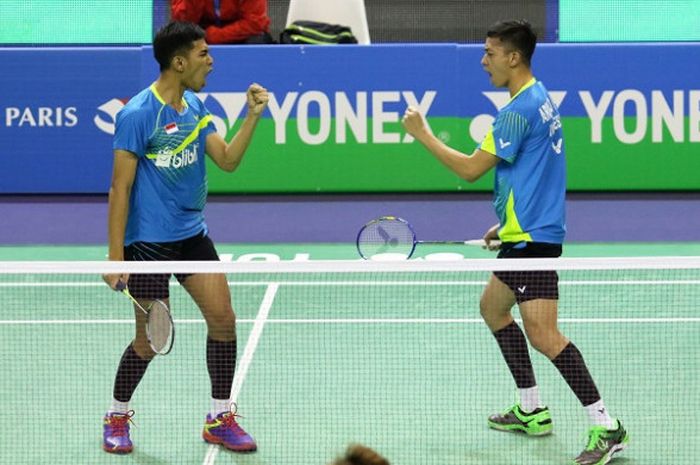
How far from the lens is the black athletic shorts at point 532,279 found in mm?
6016

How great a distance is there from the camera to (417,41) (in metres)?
13.0

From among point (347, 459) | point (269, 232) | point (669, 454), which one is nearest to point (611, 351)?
Answer: point (669, 454)

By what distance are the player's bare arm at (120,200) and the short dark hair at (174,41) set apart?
0.45 m

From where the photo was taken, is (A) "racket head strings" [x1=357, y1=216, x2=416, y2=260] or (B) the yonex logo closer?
(B) the yonex logo

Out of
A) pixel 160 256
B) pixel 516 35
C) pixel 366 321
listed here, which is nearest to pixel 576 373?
pixel 516 35

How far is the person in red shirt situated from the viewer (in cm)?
1177

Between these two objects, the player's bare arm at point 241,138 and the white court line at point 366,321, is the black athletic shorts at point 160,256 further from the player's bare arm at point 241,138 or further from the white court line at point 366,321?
the white court line at point 366,321

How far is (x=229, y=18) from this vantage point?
39.0 ft

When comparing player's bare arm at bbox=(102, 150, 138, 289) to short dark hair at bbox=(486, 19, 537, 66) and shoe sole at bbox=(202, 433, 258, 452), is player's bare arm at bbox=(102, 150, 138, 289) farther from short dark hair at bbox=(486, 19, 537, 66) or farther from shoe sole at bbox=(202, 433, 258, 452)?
short dark hair at bbox=(486, 19, 537, 66)

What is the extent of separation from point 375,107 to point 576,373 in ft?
18.7

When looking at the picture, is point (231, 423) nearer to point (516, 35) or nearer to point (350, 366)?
point (350, 366)

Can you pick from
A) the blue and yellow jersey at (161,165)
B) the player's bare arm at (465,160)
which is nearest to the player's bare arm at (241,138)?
the blue and yellow jersey at (161,165)

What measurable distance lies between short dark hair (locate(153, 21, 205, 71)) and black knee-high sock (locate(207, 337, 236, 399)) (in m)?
1.24

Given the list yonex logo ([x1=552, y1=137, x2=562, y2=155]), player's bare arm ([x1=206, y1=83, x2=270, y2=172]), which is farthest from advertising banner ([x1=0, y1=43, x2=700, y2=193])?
yonex logo ([x1=552, y1=137, x2=562, y2=155])
